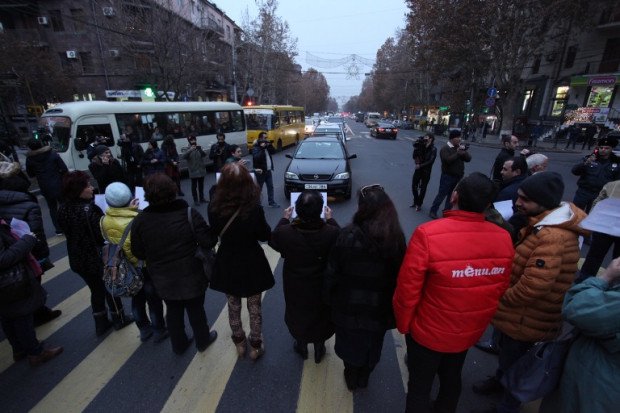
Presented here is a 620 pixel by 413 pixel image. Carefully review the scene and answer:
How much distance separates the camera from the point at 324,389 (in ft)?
8.87

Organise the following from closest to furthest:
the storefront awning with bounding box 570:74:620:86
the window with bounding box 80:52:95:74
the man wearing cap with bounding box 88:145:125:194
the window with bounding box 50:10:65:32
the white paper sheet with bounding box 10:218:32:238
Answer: the white paper sheet with bounding box 10:218:32:238 < the man wearing cap with bounding box 88:145:125:194 < the storefront awning with bounding box 570:74:620:86 < the window with bounding box 50:10:65:32 < the window with bounding box 80:52:95:74

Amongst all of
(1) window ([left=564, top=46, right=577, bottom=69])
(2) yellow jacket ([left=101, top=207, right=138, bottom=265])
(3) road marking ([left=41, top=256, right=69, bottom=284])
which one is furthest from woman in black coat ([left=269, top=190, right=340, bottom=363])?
(1) window ([left=564, top=46, right=577, bottom=69])

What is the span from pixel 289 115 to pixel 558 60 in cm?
2412

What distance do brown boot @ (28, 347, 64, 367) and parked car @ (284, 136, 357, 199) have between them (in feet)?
18.4

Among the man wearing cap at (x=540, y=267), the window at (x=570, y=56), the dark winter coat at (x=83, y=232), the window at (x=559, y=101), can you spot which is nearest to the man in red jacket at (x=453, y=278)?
the man wearing cap at (x=540, y=267)

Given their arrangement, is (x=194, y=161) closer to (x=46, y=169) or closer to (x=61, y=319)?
(x=46, y=169)

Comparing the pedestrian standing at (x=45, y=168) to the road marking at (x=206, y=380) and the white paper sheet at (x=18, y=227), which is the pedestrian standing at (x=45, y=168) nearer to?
the white paper sheet at (x=18, y=227)

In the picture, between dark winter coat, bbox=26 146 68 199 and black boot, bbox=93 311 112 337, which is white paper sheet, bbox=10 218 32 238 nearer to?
black boot, bbox=93 311 112 337

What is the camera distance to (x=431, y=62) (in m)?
24.3

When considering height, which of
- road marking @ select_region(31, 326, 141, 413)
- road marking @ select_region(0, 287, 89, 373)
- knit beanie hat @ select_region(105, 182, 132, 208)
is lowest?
road marking @ select_region(0, 287, 89, 373)

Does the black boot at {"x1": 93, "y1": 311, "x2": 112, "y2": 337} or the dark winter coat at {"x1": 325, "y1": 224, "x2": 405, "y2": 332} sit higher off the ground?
the dark winter coat at {"x1": 325, "y1": 224, "x2": 405, "y2": 332}

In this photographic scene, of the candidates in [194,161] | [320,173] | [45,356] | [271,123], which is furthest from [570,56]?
[45,356]

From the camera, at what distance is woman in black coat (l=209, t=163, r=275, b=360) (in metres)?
2.44

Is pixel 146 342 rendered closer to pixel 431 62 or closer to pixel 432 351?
pixel 432 351
